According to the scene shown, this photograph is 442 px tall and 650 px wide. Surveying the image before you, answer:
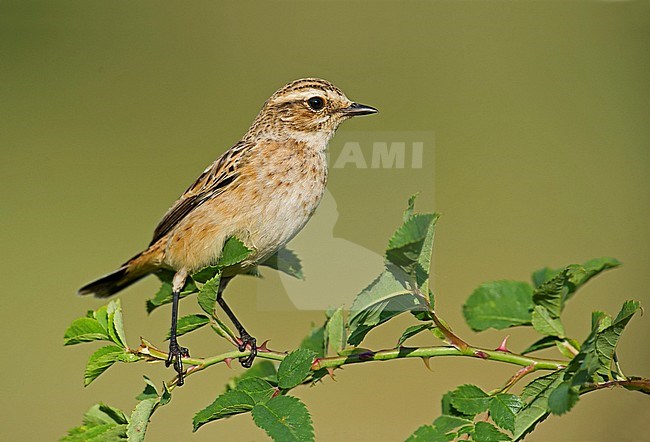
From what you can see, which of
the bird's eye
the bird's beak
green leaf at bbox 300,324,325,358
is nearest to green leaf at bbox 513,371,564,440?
green leaf at bbox 300,324,325,358

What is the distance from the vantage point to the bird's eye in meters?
2.09

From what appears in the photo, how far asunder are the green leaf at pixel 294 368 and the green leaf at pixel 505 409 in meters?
0.30

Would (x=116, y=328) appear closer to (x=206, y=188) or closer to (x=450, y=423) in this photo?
(x=450, y=423)

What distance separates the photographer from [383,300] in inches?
43.6

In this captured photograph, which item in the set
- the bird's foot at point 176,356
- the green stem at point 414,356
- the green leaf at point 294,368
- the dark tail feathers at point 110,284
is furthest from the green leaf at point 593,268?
the dark tail feathers at point 110,284

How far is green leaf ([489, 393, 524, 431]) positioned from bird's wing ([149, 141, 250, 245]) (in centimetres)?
111

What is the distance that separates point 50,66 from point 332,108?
7232 mm

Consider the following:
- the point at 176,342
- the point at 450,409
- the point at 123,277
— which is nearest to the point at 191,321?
the point at 176,342

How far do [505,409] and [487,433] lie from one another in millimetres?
49

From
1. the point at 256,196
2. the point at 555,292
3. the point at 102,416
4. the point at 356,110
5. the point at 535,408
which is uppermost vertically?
the point at 356,110

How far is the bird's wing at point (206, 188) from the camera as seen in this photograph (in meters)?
2.03

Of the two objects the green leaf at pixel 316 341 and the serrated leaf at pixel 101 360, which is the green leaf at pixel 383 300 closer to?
the green leaf at pixel 316 341

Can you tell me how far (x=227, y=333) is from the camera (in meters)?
1.29

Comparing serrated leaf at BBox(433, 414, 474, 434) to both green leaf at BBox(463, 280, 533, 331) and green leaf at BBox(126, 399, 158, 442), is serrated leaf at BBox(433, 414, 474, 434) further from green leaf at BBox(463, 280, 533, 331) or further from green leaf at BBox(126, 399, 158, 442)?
green leaf at BBox(126, 399, 158, 442)
